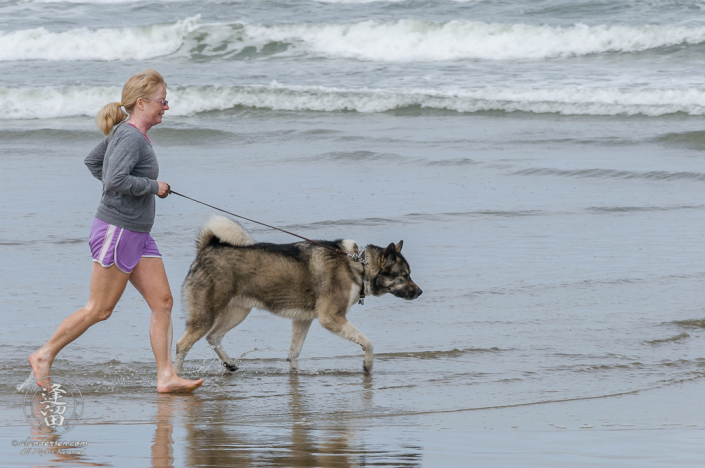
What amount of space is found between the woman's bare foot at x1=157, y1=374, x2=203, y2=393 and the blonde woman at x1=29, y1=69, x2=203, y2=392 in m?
0.52

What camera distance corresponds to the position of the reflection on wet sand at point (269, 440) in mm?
4156

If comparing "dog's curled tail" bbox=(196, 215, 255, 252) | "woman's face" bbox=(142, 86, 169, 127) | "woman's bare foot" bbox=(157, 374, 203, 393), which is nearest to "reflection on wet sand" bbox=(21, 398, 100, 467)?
"woman's bare foot" bbox=(157, 374, 203, 393)

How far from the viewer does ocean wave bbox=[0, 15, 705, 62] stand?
24719mm

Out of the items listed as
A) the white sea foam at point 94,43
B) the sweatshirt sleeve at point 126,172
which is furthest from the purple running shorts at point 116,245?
the white sea foam at point 94,43

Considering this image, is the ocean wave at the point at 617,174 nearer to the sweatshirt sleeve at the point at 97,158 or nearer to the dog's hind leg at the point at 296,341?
the dog's hind leg at the point at 296,341

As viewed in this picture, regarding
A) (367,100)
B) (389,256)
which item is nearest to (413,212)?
(389,256)

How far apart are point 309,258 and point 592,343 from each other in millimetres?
2322

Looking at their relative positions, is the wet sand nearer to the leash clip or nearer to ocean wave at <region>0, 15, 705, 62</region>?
the leash clip

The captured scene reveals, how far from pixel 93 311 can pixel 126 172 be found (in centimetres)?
90

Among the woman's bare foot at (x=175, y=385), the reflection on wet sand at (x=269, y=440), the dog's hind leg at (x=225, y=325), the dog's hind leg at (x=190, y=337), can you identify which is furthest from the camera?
the dog's hind leg at (x=225, y=325)

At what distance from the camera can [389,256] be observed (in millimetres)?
6824

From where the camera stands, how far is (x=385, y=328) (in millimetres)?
7410

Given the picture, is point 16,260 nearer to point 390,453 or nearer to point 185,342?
point 185,342

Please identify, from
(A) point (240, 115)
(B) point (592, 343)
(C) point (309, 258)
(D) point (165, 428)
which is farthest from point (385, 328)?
(A) point (240, 115)
